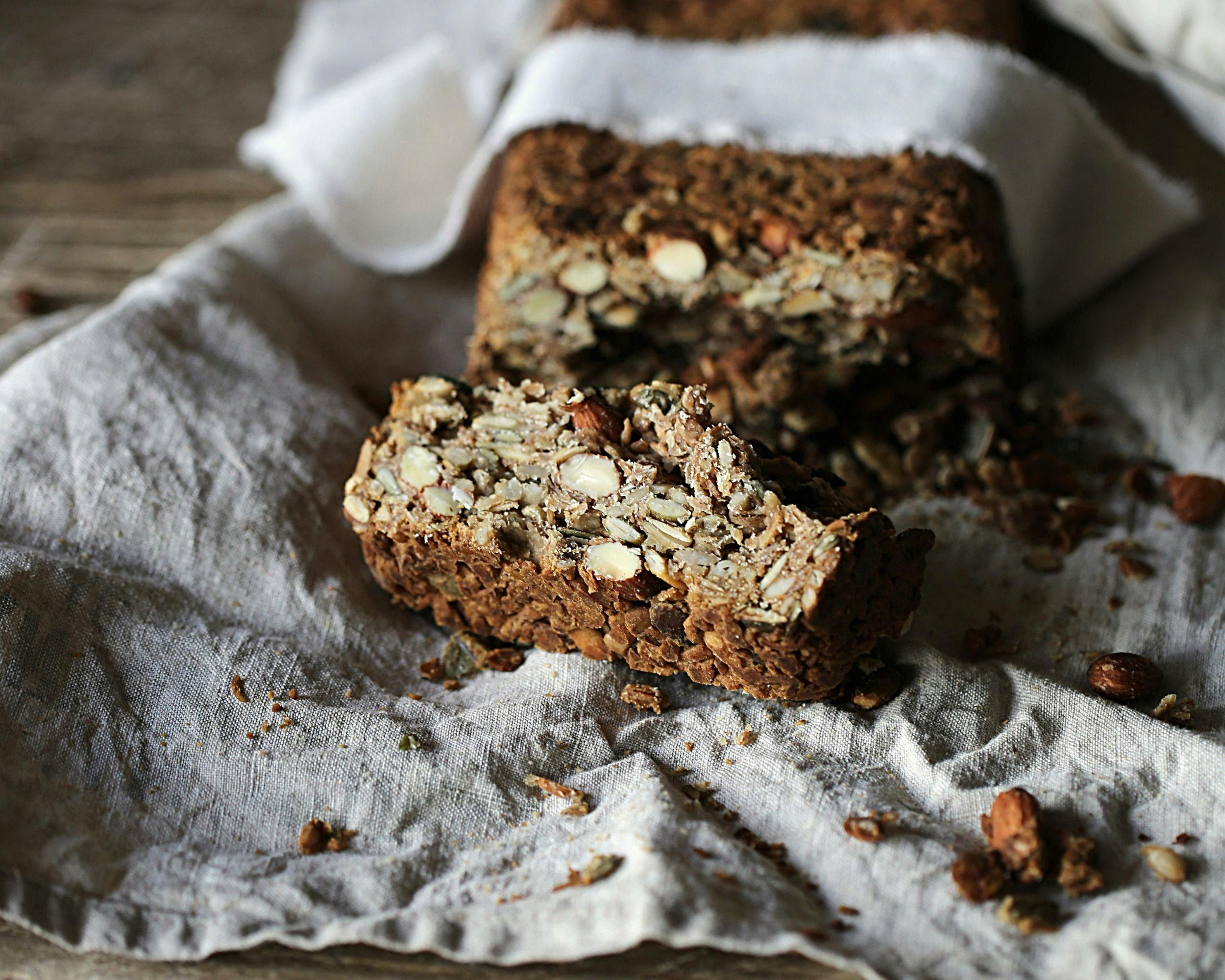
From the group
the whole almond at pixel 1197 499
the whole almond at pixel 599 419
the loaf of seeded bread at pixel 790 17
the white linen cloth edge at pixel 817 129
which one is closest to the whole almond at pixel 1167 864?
the whole almond at pixel 1197 499

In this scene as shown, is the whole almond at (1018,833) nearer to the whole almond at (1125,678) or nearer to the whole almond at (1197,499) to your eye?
the whole almond at (1125,678)

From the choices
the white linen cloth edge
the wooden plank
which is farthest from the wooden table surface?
the wooden plank

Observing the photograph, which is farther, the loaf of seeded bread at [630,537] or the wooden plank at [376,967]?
the loaf of seeded bread at [630,537]

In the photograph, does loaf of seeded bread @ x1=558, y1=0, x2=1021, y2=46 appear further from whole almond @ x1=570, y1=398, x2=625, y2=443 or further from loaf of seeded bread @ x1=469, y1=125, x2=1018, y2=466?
whole almond @ x1=570, y1=398, x2=625, y2=443

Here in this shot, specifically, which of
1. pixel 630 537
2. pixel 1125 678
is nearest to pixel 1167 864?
pixel 1125 678

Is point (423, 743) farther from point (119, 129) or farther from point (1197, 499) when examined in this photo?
point (119, 129)

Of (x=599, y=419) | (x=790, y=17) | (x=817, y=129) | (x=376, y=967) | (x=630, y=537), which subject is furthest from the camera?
(x=790, y=17)
